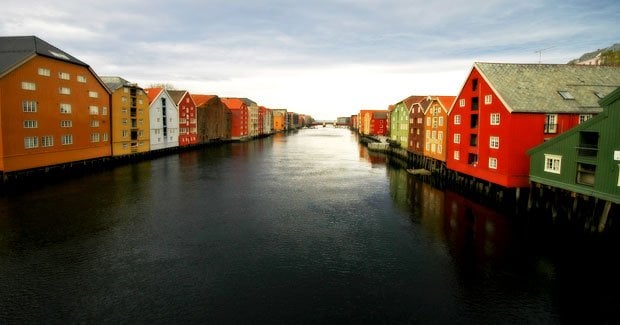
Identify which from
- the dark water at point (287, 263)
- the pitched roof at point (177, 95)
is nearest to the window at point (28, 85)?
the dark water at point (287, 263)

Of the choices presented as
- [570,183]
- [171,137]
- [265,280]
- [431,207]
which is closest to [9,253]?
[265,280]

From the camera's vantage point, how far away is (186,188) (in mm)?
39750

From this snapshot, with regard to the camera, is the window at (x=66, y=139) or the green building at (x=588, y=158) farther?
the window at (x=66, y=139)

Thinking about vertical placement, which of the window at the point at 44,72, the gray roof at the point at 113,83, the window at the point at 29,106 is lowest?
the window at the point at 29,106

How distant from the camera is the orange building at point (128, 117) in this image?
58562 millimetres

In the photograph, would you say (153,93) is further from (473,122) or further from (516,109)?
(516,109)

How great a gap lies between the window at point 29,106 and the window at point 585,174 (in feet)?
166

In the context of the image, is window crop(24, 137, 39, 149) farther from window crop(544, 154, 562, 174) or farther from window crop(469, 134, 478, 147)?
window crop(544, 154, 562, 174)

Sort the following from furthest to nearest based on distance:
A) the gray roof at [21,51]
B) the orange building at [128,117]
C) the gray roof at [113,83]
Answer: the gray roof at [113,83]
the orange building at [128,117]
the gray roof at [21,51]

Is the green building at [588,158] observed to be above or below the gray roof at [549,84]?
below

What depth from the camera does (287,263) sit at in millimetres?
19266

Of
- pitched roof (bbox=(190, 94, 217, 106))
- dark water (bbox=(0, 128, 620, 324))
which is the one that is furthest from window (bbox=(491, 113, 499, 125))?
pitched roof (bbox=(190, 94, 217, 106))

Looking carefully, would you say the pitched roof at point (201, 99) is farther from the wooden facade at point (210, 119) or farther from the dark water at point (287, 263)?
the dark water at point (287, 263)

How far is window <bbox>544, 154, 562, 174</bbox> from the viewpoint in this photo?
25609mm
